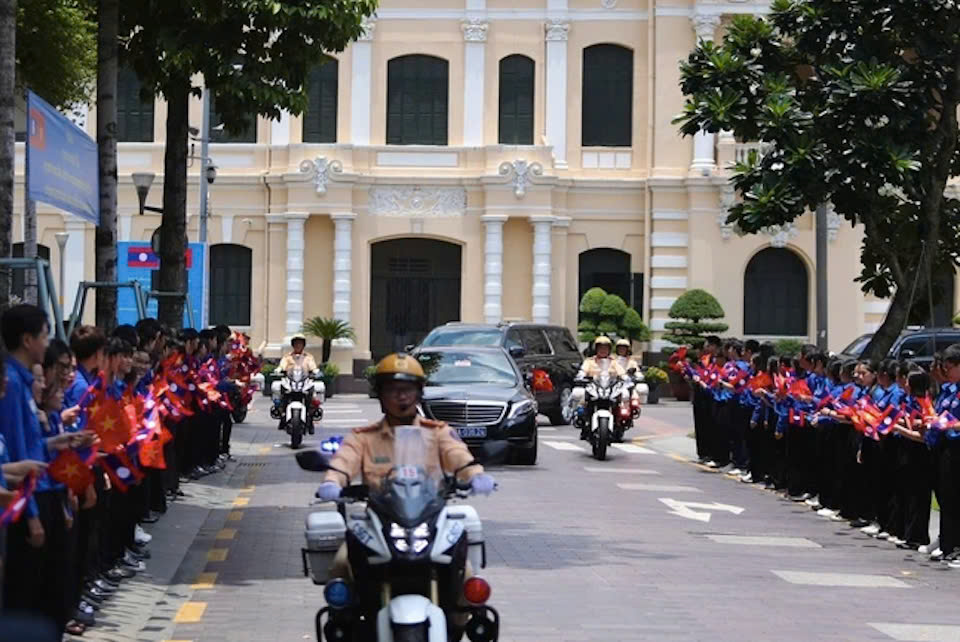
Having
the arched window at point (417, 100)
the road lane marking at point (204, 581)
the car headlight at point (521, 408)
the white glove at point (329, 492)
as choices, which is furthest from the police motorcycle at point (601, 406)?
the arched window at point (417, 100)

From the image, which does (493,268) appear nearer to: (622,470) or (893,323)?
(622,470)

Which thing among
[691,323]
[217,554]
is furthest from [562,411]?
[217,554]

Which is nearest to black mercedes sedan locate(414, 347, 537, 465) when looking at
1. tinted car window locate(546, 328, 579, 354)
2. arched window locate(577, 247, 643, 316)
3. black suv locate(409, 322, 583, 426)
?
black suv locate(409, 322, 583, 426)

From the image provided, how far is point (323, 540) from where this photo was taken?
8430 millimetres

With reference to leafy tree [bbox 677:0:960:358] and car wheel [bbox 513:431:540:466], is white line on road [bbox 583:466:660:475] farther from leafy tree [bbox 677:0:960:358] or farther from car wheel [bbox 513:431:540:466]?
leafy tree [bbox 677:0:960:358]

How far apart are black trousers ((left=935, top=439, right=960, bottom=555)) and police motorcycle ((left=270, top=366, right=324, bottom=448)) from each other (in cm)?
1305

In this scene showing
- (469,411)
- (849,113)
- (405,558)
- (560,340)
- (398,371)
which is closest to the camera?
(405,558)

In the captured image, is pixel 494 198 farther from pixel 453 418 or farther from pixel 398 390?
pixel 398 390

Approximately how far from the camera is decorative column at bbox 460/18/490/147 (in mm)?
46562

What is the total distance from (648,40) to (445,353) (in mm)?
22667

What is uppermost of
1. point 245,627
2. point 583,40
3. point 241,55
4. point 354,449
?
point 583,40

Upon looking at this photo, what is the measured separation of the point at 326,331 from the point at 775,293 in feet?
38.0

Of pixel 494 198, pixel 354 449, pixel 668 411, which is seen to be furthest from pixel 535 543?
pixel 494 198

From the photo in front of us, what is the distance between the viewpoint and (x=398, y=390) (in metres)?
8.70
